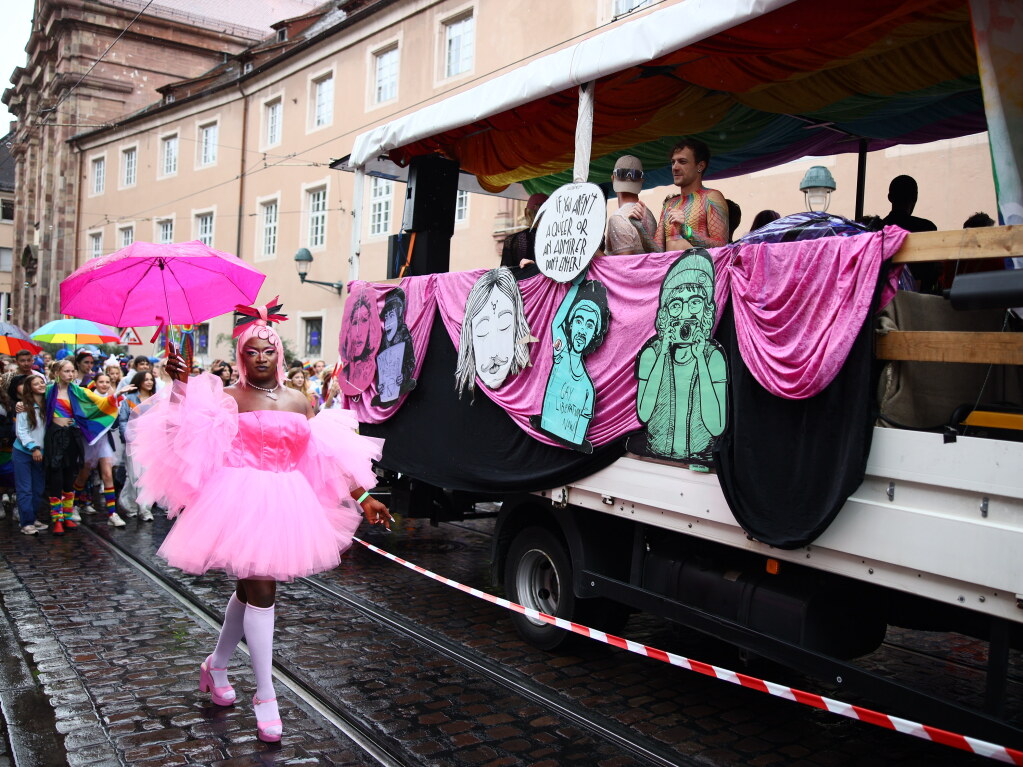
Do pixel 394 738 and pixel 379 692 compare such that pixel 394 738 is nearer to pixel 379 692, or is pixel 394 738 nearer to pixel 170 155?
pixel 379 692

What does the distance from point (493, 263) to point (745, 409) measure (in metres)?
16.9

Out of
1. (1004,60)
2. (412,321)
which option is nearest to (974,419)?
(1004,60)

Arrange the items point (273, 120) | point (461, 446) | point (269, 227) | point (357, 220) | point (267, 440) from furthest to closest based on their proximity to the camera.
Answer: point (269, 227), point (273, 120), point (357, 220), point (461, 446), point (267, 440)

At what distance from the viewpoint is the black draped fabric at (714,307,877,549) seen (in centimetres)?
374

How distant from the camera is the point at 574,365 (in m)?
5.43

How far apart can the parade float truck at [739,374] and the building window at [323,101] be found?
21006 mm

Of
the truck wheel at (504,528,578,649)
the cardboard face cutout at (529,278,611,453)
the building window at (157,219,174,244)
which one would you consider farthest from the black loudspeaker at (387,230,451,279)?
the building window at (157,219,174,244)

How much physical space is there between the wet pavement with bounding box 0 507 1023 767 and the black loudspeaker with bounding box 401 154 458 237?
10.4ft

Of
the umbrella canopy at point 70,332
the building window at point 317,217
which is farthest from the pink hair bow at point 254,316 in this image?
the building window at point 317,217

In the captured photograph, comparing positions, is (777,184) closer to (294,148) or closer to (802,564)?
(802,564)

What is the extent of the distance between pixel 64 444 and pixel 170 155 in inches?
1205

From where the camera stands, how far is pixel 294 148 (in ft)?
95.7

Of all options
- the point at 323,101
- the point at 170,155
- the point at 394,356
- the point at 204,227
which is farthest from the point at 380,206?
the point at 394,356

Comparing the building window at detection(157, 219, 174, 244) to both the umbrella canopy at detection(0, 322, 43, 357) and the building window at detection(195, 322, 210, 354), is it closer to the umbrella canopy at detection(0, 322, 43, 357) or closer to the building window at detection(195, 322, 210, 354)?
the building window at detection(195, 322, 210, 354)
